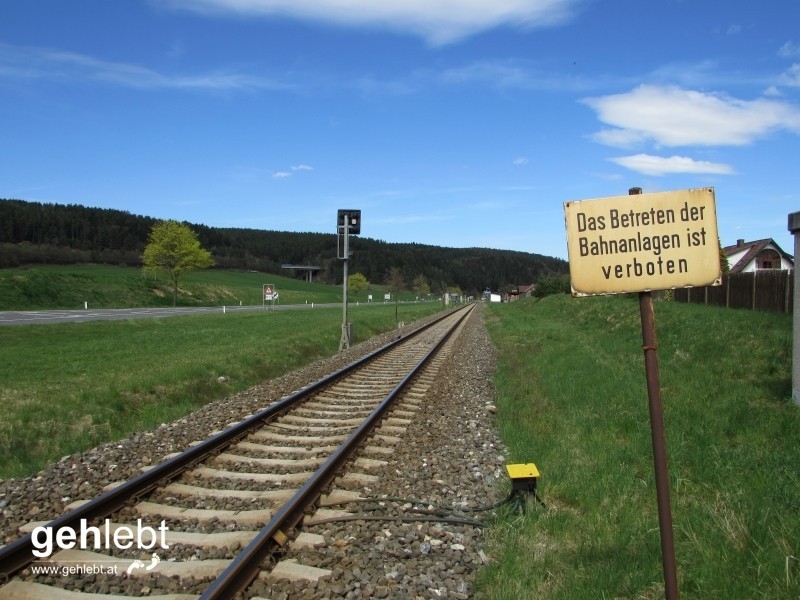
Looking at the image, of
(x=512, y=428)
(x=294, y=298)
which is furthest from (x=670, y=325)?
(x=294, y=298)

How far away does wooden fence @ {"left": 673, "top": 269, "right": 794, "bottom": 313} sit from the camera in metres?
20.9

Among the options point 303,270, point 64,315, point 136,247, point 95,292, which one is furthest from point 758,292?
point 303,270

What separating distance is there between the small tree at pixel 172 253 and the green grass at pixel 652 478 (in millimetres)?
53243

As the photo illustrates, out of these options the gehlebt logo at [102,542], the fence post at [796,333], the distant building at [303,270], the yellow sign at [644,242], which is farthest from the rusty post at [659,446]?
the distant building at [303,270]

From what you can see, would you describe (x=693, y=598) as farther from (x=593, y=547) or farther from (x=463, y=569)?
(x=463, y=569)

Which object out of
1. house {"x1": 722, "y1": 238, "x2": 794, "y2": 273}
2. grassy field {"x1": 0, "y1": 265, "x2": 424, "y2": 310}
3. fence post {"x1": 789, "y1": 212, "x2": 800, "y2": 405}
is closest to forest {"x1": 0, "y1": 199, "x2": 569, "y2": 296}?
grassy field {"x1": 0, "y1": 265, "x2": 424, "y2": 310}

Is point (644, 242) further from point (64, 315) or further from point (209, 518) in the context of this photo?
point (64, 315)

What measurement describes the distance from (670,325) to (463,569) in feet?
49.1

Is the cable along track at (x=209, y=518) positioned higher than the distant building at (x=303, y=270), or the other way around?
the distant building at (x=303, y=270)

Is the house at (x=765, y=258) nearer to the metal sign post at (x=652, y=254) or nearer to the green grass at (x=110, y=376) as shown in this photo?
the green grass at (x=110, y=376)

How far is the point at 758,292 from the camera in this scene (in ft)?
75.4

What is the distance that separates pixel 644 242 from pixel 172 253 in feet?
204

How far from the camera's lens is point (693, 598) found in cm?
381

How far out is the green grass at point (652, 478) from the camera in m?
4.04
